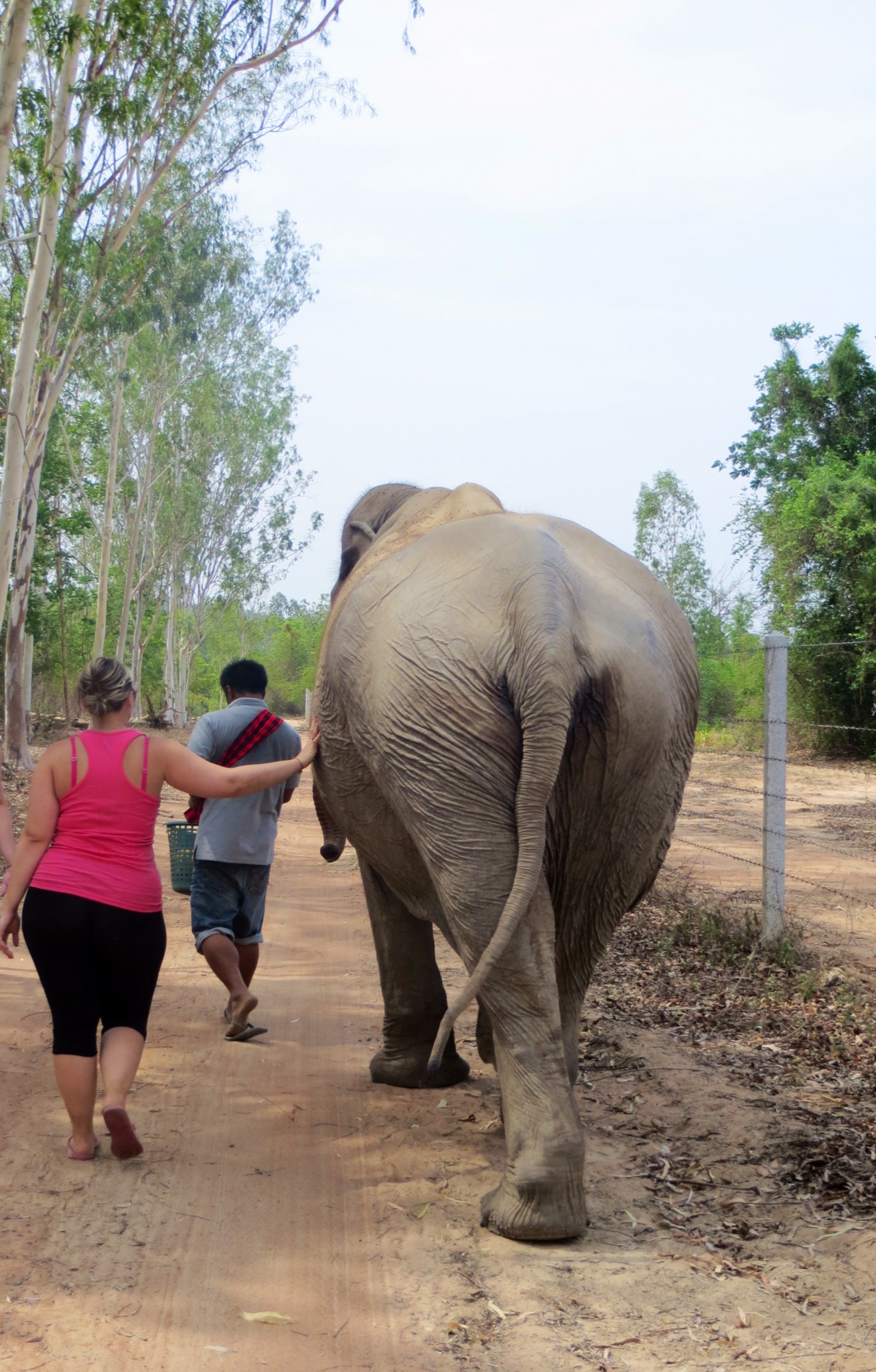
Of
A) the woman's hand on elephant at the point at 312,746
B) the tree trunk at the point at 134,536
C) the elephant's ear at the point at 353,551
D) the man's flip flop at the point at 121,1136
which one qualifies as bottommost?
the man's flip flop at the point at 121,1136

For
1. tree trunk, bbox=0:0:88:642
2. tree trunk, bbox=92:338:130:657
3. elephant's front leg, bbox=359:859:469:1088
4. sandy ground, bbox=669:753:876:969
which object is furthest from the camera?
tree trunk, bbox=92:338:130:657

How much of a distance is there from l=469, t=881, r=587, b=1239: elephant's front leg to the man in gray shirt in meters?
2.20

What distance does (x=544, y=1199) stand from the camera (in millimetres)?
3283

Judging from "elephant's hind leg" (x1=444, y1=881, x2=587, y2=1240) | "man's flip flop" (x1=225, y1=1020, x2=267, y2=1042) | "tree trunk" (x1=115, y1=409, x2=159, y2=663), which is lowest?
"man's flip flop" (x1=225, y1=1020, x2=267, y2=1042)

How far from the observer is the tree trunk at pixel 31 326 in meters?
13.4

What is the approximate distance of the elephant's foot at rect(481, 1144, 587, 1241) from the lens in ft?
10.7

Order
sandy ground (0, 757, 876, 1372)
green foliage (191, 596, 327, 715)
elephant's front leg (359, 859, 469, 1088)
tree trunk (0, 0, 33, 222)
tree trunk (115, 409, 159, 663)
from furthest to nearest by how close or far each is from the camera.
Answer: green foliage (191, 596, 327, 715), tree trunk (115, 409, 159, 663), tree trunk (0, 0, 33, 222), elephant's front leg (359, 859, 469, 1088), sandy ground (0, 757, 876, 1372)

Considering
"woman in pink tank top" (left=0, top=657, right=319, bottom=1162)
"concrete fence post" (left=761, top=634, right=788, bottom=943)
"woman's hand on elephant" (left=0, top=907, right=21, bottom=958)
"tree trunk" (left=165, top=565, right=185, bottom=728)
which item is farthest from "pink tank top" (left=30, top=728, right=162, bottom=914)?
"tree trunk" (left=165, top=565, right=185, bottom=728)

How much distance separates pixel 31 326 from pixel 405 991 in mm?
11598

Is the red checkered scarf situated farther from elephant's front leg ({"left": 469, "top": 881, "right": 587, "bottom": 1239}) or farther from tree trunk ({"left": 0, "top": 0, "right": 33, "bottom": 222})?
tree trunk ({"left": 0, "top": 0, "right": 33, "bottom": 222})

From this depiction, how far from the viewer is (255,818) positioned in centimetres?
545

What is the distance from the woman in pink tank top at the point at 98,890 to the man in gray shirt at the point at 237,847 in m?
1.22

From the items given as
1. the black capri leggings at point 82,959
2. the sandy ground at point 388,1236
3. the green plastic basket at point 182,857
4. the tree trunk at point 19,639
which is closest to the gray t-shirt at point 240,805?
the green plastic basket at point 182,857

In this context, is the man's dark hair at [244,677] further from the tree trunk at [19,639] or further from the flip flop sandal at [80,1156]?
the tree trunk at [19,639]
